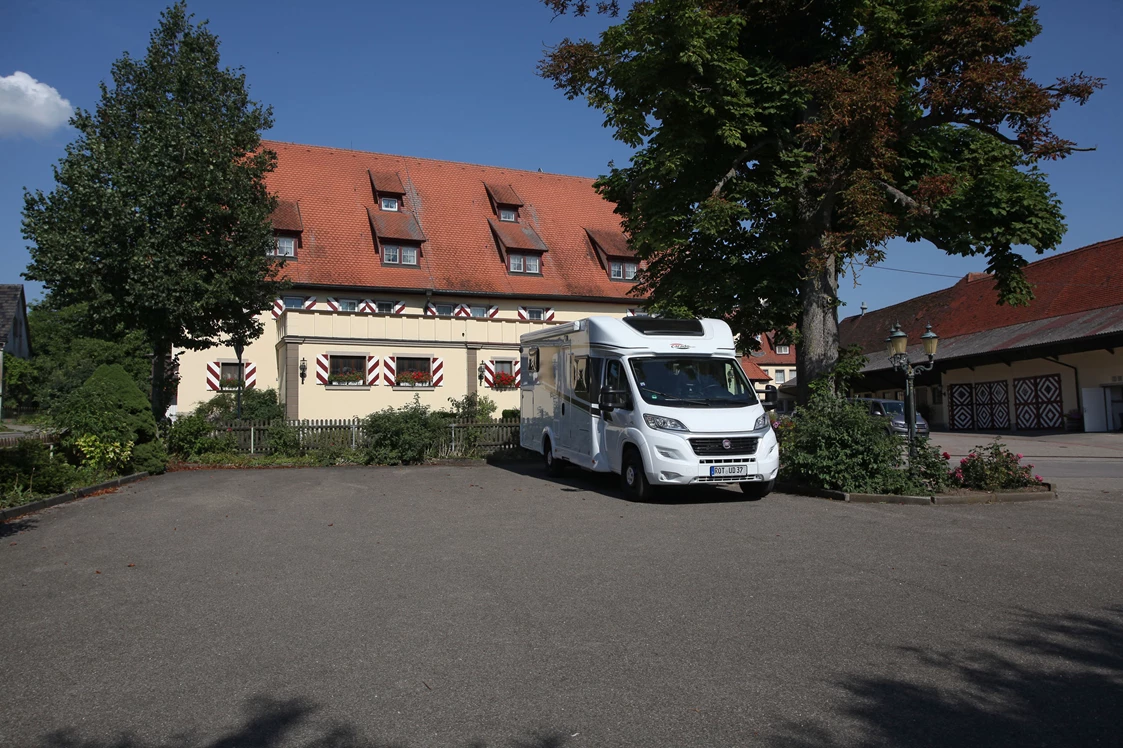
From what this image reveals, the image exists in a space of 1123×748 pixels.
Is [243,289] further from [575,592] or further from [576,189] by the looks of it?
[576,189]

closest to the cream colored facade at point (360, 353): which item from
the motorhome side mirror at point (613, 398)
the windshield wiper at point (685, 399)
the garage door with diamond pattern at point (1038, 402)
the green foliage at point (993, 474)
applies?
the motorhome side mirror at point (613, 398)

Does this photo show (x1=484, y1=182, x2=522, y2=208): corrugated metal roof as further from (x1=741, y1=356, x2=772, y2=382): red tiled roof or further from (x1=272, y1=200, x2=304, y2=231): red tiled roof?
(x1=741, y1=356, x2=772, y2=382): red tiled roof

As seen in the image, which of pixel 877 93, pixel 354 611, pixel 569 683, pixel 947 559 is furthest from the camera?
pixel 877 93

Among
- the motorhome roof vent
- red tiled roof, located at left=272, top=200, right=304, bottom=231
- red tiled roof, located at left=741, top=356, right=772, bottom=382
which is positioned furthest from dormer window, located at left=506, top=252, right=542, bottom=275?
the motorhome roof vent

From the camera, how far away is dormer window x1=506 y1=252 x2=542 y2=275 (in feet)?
128

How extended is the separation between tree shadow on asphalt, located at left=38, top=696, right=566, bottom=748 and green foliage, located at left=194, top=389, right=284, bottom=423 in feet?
92.2

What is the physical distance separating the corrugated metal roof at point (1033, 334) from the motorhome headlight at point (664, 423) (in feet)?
63.6

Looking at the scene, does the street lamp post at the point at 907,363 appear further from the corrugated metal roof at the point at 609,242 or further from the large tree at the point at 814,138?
the corrugated metal roof at the point at 609,242

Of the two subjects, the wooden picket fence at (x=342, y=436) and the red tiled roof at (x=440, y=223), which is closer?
the wooden picket fence at (x=342, y=436)

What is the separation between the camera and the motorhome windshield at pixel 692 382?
12.8 metres

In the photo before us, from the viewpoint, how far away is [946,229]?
15.5m

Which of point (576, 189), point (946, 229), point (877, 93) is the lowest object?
point (946, 229)

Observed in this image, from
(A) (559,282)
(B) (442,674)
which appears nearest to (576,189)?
(A) (559,282)

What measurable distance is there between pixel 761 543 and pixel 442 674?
489 cm
